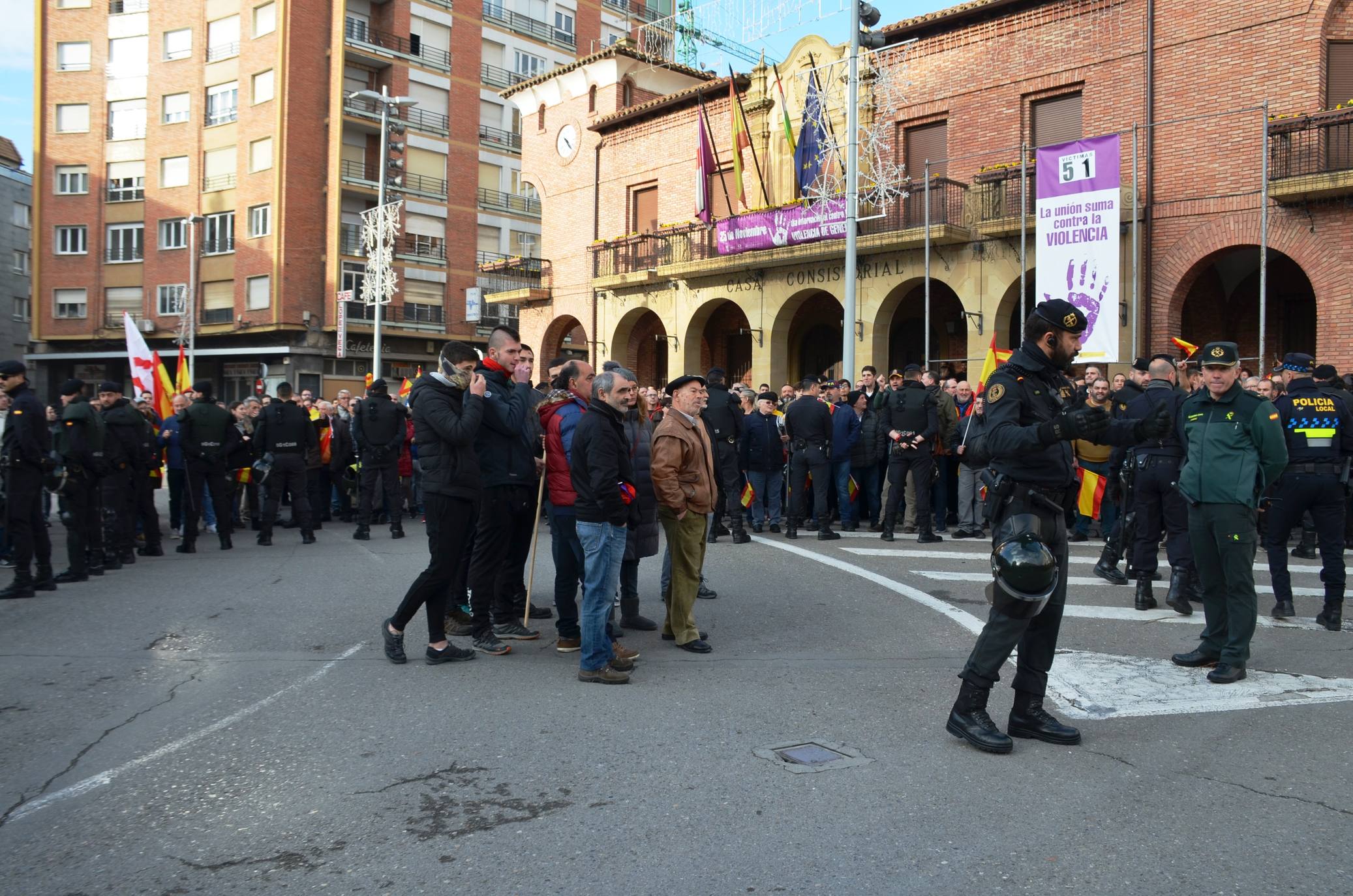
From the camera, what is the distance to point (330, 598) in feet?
30.1

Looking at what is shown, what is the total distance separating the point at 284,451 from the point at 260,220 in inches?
1364

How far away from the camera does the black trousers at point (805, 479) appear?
13.7 m

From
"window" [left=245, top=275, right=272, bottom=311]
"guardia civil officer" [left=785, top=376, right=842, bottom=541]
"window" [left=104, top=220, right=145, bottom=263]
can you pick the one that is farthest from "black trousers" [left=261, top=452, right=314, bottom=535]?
"window" [left=104, top=220, right=145, bottom=263]

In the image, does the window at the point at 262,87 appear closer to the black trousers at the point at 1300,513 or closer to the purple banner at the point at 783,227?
the purple banner at the point at 783,227

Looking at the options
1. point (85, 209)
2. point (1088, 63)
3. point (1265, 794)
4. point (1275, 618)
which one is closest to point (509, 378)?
point (1265, 794)

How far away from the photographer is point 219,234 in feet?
150

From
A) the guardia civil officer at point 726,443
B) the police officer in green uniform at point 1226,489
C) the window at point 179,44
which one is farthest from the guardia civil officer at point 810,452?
the window at point 179,44

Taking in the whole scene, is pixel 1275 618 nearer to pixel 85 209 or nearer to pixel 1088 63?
pixel 1088 63

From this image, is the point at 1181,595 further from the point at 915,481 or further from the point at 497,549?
the point at 497,549

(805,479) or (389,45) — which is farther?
(389,45)

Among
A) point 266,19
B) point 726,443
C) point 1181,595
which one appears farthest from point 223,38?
point 1181,595

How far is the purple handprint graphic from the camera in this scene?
56.9 ft

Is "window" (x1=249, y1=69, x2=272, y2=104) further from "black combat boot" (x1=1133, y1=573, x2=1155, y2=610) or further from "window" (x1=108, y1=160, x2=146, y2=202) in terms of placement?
"black combat boot" (x1=1133, y1=573, x2=1155, y2=610)

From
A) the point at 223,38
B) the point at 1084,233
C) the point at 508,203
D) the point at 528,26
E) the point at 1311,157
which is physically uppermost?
the point at 528,26
